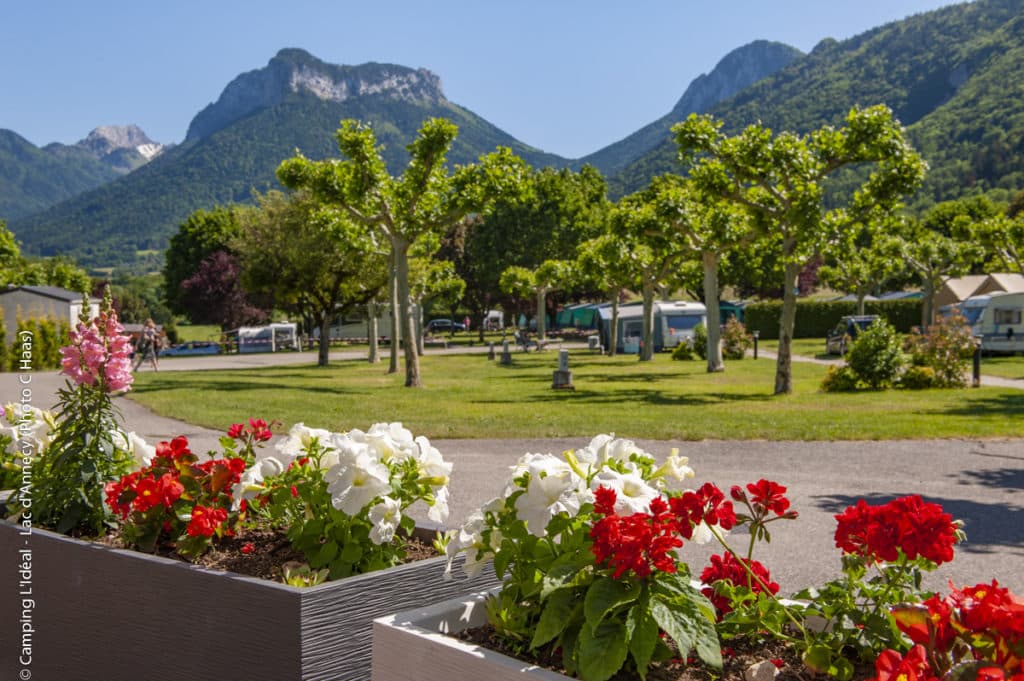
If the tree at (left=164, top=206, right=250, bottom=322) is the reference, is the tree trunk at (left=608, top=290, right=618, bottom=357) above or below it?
below

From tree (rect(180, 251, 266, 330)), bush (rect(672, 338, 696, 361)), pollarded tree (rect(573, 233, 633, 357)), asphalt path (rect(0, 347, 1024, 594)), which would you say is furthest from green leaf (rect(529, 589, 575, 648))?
tree (rect(180, 251, 266, 330))

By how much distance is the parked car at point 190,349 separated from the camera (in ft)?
159

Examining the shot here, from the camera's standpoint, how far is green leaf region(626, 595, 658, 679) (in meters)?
1.97

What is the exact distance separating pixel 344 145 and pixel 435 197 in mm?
2482

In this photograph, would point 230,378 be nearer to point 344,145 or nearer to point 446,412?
point 344,145

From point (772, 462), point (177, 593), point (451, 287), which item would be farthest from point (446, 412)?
point (451, 287)

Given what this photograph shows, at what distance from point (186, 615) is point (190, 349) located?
167 ft

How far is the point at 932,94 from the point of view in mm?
143250

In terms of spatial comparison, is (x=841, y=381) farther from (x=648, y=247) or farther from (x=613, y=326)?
(x=613, y=326)

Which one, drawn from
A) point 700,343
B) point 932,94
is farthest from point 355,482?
point 932,94

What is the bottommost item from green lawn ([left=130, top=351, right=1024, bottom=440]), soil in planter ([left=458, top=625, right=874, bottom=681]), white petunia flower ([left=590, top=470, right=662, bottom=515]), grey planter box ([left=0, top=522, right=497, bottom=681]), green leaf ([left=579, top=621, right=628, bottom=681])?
green lawn ([left=130, top=351, right=1024, bottom=440])

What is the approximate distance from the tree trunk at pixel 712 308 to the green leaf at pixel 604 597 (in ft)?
81.0

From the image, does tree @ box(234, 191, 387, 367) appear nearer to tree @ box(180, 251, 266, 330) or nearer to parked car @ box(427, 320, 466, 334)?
tree @ box(180, 251, 266, 330)

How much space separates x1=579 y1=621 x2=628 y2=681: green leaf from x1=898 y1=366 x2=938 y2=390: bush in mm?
19186
